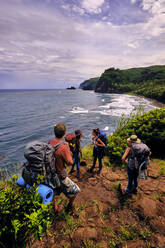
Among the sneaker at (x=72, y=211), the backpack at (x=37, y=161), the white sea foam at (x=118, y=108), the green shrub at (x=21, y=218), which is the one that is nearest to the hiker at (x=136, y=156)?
Answer: the sneaker at (x=72, y=211)

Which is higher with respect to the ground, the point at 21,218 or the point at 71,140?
the point at 71,140

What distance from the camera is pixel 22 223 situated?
2129mm

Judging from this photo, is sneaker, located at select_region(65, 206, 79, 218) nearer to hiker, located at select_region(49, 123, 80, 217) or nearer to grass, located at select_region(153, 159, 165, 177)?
hiker, located at select_region(49, 123, 80, 217)

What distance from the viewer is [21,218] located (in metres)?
2.20

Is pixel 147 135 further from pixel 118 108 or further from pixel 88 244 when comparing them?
pixel 118 108

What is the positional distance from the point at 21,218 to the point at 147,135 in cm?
610

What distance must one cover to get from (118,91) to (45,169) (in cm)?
13912

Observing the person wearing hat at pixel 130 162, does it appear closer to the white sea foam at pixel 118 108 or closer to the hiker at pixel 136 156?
the hiker at pixel 136 156

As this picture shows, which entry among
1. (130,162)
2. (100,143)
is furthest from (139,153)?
(100,143)

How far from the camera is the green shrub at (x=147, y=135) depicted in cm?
616

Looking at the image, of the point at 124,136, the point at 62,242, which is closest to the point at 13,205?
the point at 62,242

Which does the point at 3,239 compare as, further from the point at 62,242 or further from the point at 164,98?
the point at 164,98

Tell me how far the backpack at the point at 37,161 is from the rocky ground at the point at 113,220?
3.37 ft

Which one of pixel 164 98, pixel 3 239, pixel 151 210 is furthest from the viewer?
pixel 164 98
